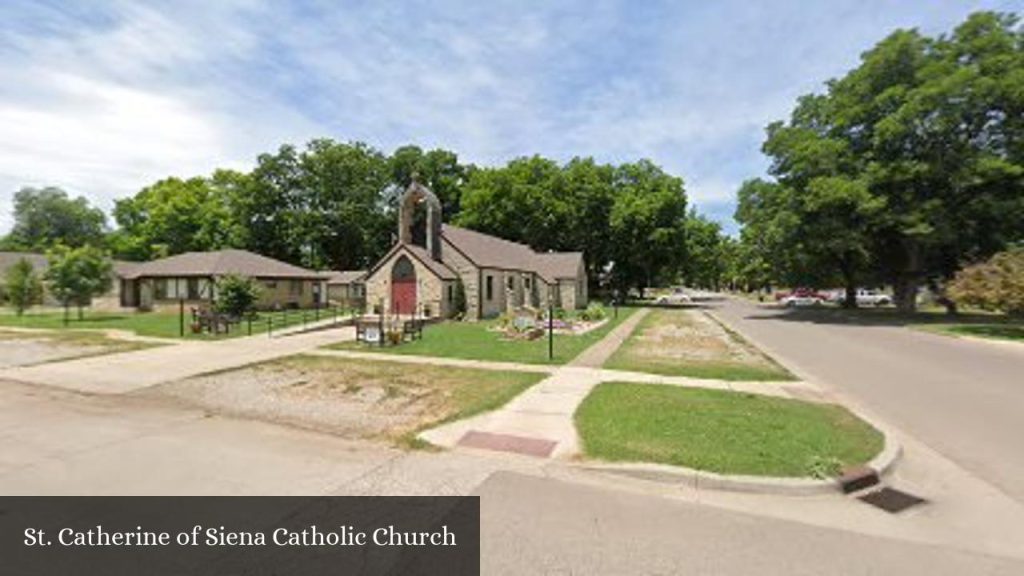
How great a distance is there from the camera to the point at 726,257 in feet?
341

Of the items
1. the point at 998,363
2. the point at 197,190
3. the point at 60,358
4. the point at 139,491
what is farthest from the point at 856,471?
the point at 197,190

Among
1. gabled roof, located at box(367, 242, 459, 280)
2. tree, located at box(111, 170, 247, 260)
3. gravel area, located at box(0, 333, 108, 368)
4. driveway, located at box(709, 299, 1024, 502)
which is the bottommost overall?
driveway, located at box(709, 299, 1024, 502)

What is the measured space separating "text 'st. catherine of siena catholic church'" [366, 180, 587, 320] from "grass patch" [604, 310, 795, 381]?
8135 mm

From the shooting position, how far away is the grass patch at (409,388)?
8.94 metres

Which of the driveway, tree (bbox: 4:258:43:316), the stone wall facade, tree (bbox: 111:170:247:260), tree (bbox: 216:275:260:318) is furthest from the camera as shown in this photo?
tree (bbox: 111:170:247:260)

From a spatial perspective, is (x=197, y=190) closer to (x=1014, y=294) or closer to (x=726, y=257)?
(x=1014, y=294)

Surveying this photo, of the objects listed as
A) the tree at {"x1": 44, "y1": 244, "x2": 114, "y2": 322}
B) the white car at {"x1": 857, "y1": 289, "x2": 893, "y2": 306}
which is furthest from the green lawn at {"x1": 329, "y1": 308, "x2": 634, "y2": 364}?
the white car at {"x1": 857, "y1": 289, "x2": 893, "y2": 306}

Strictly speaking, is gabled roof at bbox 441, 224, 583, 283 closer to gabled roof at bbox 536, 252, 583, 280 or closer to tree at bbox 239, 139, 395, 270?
gabled roof at bbox 536, 252, 583, 280

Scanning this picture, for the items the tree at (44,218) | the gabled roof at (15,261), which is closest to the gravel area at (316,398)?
the gabled roof at (15,261)

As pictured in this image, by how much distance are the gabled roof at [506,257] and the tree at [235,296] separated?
38.0 feet

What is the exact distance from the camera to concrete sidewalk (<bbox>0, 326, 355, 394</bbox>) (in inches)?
476

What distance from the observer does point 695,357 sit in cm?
1611

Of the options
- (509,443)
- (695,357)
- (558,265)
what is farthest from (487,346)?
(558,265)

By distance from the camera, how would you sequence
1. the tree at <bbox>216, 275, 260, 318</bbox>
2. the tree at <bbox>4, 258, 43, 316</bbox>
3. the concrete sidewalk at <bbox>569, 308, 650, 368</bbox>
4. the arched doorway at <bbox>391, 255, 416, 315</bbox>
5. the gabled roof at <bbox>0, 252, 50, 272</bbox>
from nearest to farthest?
1. the concrete sidewalk at <bbox>569, 308, 650, 368</bbox>
2. the tree at <bbox>216, 275, 260, 318</bbox>
3. the arched doorway at <bbox>391, 255, 416, 315</bbox>
4. the tree at <bbox>4, 258, 43, 316</bbox>
5. the gabled roof at <bbox>0, 252, 50, 272</bbox>
